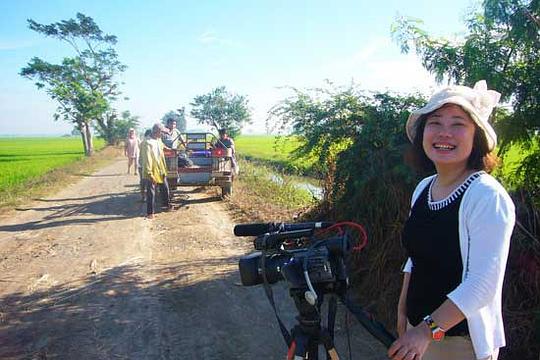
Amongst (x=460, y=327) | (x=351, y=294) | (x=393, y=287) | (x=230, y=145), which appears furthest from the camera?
(x=230, y=145)

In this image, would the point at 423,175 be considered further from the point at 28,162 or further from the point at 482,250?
the point at 28,162

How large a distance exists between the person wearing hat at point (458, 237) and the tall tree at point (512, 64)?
87.9 inches

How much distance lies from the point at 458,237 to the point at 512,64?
2881mm

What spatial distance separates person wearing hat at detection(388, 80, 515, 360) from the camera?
1294mm

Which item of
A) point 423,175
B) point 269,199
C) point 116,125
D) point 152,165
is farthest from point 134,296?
point 116,125

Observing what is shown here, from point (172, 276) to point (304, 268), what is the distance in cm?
386

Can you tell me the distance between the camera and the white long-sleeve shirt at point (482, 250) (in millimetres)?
1282

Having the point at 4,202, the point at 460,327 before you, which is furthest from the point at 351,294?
the point at 4,202

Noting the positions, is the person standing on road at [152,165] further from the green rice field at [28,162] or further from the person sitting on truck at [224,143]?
the green rice field at [28,162]

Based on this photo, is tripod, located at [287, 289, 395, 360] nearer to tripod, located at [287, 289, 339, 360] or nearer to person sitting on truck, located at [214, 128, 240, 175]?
tripod, located at [287, 289, 339, 360]

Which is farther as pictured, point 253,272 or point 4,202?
point 4,202

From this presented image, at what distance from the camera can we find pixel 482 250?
1.28 metres

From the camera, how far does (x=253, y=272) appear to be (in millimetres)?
1581

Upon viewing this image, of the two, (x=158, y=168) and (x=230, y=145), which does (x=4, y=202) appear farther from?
(x=230, y=145)
